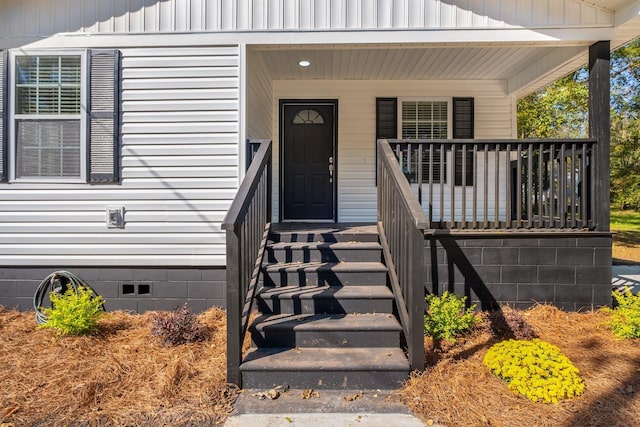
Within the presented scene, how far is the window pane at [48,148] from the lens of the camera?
389 cm

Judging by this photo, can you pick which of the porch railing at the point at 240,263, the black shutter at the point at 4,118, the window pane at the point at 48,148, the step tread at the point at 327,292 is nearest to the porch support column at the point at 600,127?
the step tread at the point at 327,292

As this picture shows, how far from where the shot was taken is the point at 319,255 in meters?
3.65

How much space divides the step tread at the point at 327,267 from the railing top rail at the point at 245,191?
798mm

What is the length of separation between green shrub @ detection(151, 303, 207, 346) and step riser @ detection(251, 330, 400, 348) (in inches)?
25.8

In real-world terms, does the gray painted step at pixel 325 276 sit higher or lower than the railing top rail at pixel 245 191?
lower

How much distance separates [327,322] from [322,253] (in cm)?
87

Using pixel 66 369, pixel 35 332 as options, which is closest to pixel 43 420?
pixel 66 369

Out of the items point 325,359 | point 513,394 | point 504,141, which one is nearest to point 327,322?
point 325,359

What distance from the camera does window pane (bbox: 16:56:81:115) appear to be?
12.8 ft

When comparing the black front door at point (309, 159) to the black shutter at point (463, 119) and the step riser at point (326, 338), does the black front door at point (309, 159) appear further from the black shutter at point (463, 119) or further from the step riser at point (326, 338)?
the step riser at point (326, 338)

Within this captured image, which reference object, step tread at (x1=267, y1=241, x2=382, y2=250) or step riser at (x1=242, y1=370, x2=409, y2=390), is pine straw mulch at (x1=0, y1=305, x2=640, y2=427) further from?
step tread at (x1=267, y1=241, x2=382, y2=250)

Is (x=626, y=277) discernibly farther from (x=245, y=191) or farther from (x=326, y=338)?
(x=245, y=191)

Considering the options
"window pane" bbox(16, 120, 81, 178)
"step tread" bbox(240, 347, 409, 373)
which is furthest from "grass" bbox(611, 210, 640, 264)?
"window pane" bbox(16, 120, 81, 178)

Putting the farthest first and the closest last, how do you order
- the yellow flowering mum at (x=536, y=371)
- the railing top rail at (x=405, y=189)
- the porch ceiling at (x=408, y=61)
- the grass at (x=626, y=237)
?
Answer: the grass at (x=626, y=237), the porch ceiling at (x=408, y=61), the railing top rail at (x=405, y=189), the yellow flowering mum at (x=536, y=371)
